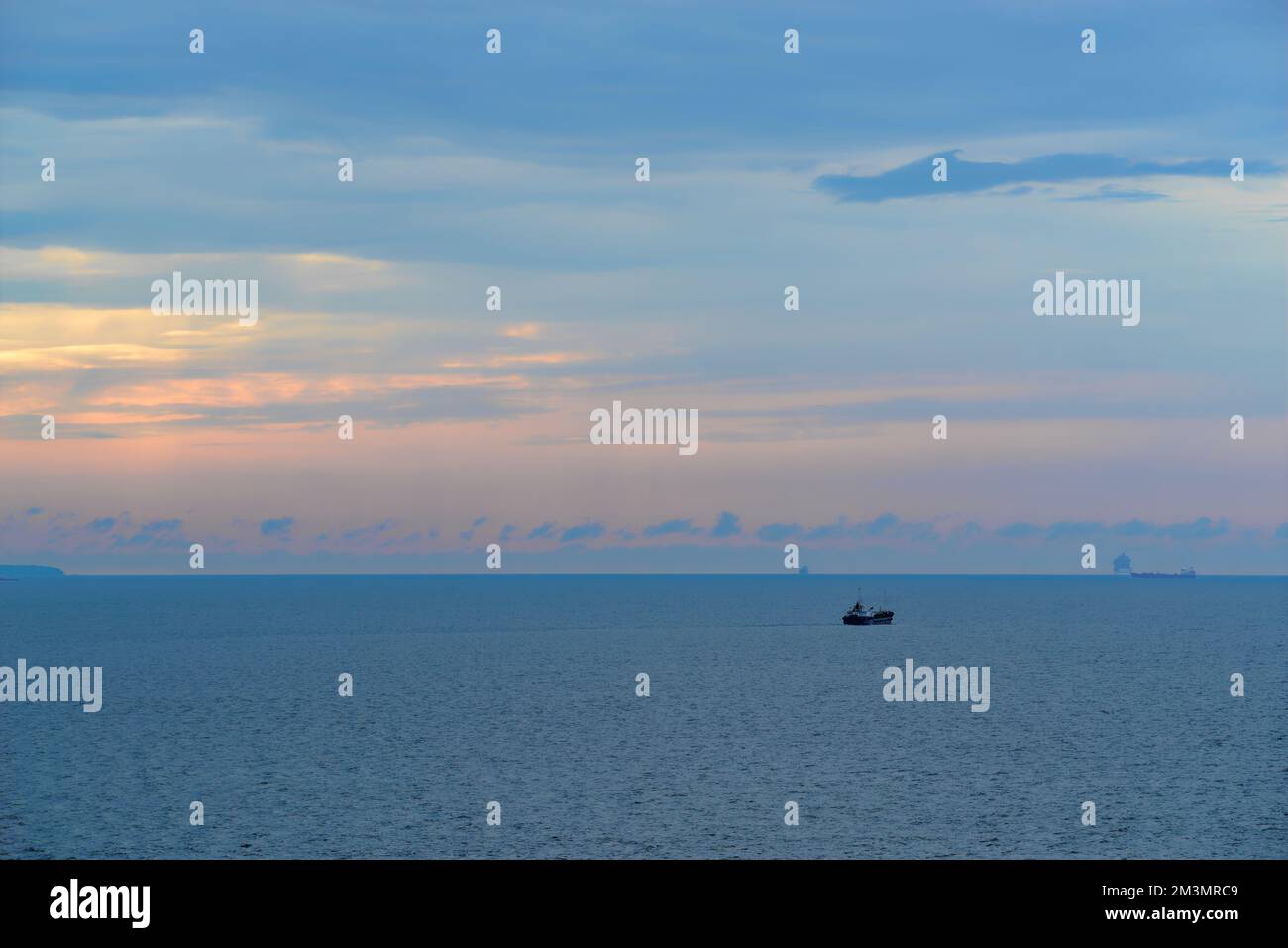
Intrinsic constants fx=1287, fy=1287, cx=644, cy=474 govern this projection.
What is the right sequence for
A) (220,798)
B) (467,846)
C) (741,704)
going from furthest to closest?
(741,704) → (220,798) → (467,846)

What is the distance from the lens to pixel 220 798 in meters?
70.2

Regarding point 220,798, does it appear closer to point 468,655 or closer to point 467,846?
point 467,846

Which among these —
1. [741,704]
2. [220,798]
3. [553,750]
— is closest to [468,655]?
[741,704]

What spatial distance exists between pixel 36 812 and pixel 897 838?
143 feet

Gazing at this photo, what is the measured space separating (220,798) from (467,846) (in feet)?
62.1

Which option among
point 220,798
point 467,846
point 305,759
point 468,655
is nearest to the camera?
point 467,846
